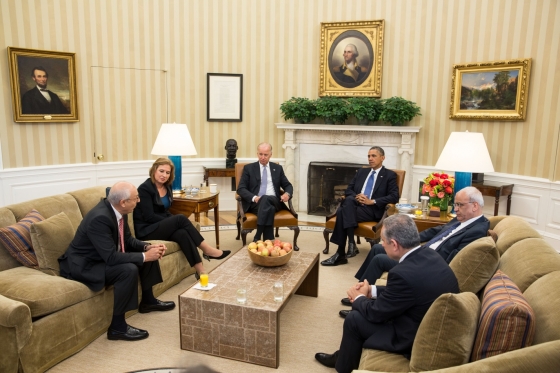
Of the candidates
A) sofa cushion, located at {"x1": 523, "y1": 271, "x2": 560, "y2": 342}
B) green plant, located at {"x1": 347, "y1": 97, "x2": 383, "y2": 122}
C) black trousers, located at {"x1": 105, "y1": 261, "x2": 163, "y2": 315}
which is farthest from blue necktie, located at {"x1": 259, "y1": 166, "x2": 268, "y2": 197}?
sofa cushion, located at {"x1": 523, "y1": 271, "x2": 560, "y2": 342}

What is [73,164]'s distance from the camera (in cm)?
675

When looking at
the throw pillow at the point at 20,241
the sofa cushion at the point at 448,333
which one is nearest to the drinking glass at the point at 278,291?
the sofa cushion at the point at 448,333

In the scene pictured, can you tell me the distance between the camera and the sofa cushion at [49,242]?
11.4 feet

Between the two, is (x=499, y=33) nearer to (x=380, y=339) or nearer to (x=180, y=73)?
(x=180, y=73)

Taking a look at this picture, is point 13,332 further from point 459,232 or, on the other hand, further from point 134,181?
point 134,181

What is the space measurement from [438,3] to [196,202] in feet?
15.8

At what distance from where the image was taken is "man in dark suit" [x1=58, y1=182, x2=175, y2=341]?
3.42 meters

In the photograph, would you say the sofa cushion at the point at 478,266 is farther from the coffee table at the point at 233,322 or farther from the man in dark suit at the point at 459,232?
the coffee table at the point at 233,322

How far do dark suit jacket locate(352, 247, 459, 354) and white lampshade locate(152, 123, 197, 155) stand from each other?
3.53 metres

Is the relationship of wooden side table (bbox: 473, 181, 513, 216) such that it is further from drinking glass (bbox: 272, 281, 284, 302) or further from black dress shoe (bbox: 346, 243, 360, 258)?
drinking glass (bbox: 272, 281, 284, 302)

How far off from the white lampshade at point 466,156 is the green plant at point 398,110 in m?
2.53

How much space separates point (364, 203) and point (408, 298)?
292 cm

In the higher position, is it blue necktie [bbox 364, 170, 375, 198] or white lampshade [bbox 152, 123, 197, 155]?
white lampshade [bbox 152, 123, 197, 155]

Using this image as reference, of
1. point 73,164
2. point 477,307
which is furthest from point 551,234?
point 73,164
